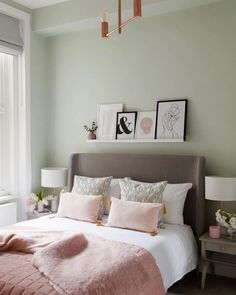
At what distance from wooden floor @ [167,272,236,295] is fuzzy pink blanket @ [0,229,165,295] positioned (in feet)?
2.73

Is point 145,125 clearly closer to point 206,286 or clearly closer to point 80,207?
point 80,207

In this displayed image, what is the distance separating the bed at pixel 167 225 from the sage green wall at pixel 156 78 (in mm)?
180

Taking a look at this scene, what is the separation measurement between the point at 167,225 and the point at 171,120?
1.10m

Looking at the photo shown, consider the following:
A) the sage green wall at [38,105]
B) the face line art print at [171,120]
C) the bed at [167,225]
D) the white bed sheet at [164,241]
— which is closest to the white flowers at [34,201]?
the sage green wall at [38,105]

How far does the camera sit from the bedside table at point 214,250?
10.2ft

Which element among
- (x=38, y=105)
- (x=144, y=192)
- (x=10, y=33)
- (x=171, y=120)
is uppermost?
(x=10, y=33)

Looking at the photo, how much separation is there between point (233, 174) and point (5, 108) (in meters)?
2.78

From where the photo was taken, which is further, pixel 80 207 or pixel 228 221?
pixel 80 207

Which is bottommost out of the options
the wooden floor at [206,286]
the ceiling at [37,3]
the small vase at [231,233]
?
the wooden floor at [206,286]

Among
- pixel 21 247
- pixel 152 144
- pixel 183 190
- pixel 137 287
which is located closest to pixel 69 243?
pixel 21 247

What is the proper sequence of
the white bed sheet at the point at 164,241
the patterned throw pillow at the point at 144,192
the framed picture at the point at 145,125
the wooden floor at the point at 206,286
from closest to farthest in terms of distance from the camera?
the white bed sheet at the point at 164,241, the wooden floor at the point at 206,286, the patterned throw pillow at the point at 144,192, the framed picture at the point at 145,125

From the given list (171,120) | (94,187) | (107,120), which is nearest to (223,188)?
(171,120)

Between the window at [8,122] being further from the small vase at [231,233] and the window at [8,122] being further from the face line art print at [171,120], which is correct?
the small vase at [231,233]

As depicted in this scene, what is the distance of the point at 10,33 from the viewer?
414 cm
